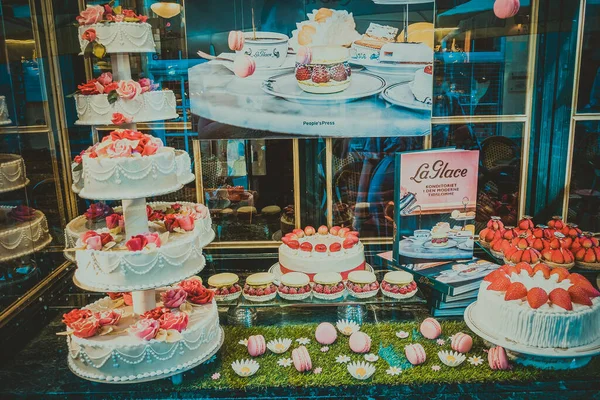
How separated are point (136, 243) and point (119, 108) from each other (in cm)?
109

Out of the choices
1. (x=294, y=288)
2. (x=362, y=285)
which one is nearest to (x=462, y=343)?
(x=362, y=285)

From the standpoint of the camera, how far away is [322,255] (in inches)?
148

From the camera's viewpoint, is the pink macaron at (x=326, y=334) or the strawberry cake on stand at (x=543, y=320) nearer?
the strawberry cake on stand at (x=543, y=320)

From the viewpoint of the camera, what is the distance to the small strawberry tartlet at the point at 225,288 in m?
3.48

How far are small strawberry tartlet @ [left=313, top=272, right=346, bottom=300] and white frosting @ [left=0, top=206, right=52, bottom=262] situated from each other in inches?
71.5

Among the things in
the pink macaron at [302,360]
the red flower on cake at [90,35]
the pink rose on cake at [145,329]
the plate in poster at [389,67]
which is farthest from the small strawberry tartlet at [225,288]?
the plate in poster at [389,67]

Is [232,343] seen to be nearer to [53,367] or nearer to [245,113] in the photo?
[53,367]

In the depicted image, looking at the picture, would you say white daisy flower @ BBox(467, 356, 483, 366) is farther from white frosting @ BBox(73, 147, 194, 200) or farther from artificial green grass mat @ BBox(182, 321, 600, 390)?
white frosting @ BBox(73, 147, 194, 200)

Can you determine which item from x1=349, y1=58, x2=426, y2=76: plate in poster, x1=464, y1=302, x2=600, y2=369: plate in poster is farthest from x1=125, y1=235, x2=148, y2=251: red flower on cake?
x1=349, y1=58, x2=426, y2=76: plate in poster

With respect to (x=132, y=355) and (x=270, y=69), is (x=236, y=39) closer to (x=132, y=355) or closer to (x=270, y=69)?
(x=270, y=69)

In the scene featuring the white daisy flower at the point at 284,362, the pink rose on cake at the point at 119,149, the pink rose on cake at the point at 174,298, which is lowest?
the white daisy flower at the point at 284,362

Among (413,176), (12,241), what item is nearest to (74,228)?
(12,241)

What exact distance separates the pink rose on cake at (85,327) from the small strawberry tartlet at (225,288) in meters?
0.97

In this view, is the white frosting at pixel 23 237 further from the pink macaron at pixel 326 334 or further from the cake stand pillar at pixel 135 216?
the pink macaron at pixel 326 334
